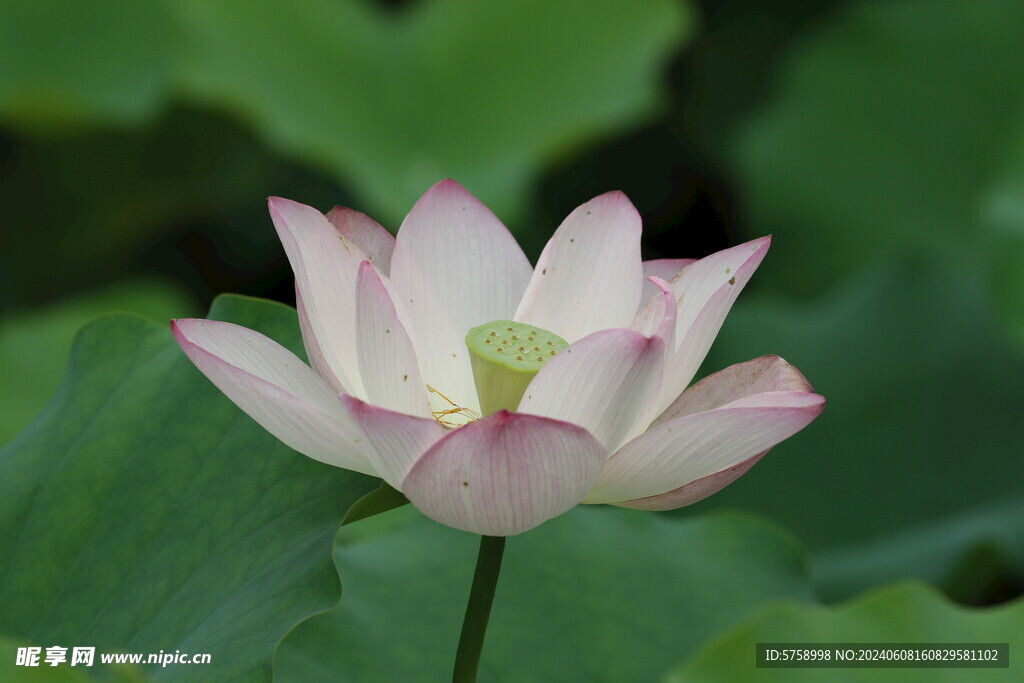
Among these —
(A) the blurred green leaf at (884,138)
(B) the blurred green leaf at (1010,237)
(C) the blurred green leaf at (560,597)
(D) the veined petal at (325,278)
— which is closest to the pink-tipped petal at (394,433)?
(D) the veined petal at (325,278)

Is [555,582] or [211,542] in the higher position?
[211,542]

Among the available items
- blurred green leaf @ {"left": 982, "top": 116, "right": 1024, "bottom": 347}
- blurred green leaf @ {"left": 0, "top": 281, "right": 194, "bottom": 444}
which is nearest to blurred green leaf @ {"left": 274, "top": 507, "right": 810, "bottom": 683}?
blurred green leaf @ {"left": 982, "top": 116, "right": 1024, "bottom": 347}

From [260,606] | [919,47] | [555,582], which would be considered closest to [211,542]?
[260,606]

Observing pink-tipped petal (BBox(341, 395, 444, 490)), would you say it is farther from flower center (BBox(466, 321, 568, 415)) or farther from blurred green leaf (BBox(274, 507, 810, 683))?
blurred green leaf (BBox(274, 507, 810, 683))

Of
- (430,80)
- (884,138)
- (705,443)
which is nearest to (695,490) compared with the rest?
(705,443)

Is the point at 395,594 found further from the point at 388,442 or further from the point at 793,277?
the point at 793,277
